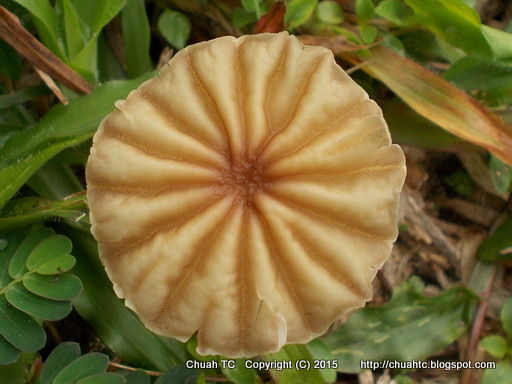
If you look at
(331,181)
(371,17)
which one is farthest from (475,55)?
(331,181)

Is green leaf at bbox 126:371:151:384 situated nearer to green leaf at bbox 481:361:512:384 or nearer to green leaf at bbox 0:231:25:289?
green leaf at bbox 0:231:25:289

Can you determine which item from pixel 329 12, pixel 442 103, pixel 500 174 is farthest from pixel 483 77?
pixel 329 12

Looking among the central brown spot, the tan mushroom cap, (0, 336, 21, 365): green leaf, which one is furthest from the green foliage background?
the central brown spot

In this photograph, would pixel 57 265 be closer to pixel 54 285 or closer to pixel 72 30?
pixel 54 285

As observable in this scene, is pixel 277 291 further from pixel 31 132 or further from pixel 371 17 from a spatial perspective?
pixel 371 17

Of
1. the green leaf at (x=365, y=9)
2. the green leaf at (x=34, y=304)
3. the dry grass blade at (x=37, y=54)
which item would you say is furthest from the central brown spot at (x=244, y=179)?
the green leaf at (x=365, y=9)

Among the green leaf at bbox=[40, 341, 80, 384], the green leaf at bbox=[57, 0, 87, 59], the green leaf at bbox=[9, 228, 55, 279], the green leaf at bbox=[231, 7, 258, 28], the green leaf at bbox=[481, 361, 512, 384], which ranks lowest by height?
the green leaf at bbox=[481, 361, 512, 384]
